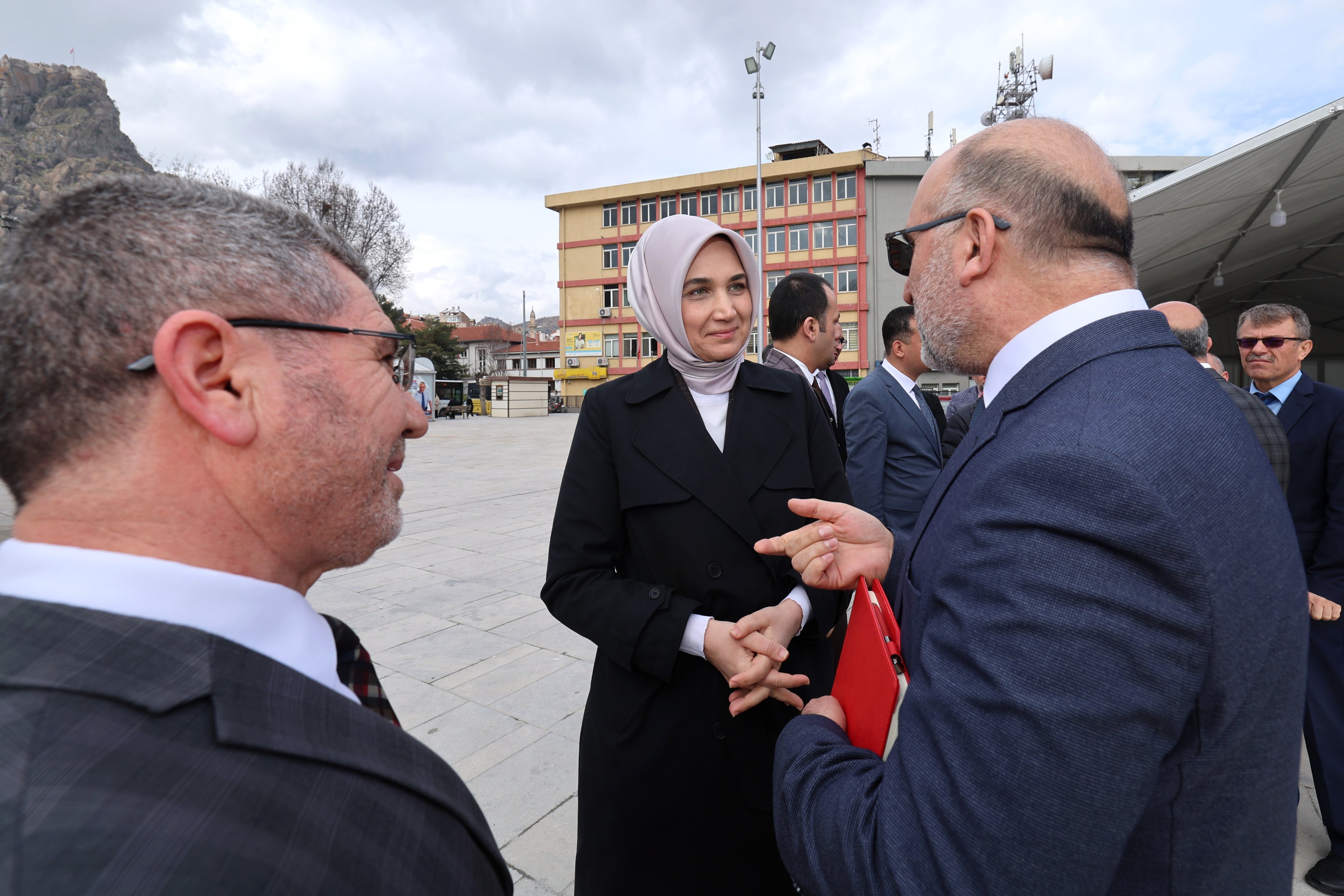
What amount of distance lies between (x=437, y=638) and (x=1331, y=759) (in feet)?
15.3

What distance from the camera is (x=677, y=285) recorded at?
2.11 metres

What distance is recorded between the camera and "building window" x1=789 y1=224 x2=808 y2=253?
41500 millimetres

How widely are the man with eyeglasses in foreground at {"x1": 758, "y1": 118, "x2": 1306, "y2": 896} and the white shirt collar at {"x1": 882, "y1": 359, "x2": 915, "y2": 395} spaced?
2.82 metres

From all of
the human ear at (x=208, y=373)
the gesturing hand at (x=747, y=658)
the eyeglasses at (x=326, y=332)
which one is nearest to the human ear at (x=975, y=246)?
the gesturing hand at (x=747, y=658)

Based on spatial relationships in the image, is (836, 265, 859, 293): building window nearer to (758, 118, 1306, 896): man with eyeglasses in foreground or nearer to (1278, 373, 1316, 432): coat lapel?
(1278, 373, 1316, 432): coat lapel

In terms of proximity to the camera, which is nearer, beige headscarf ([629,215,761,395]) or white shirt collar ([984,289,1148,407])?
white shirt collar ([984,289,1148,407])

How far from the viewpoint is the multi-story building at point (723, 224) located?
130 feet

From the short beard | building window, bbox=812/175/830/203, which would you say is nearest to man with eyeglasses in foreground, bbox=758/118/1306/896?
the short beard

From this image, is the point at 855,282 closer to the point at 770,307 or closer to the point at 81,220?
the point at 770,307

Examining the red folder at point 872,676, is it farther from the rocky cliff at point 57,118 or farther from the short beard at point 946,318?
the rocky cliff at point 57,118

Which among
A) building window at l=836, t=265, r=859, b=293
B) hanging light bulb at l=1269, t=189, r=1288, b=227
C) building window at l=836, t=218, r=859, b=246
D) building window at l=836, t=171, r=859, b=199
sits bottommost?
hanging light bulb at l=1269, t=189, r=1288, b=227

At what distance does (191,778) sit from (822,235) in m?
43.5

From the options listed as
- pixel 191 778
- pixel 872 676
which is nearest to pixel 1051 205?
pixel 872 676

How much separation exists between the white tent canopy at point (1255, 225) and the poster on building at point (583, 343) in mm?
34646
